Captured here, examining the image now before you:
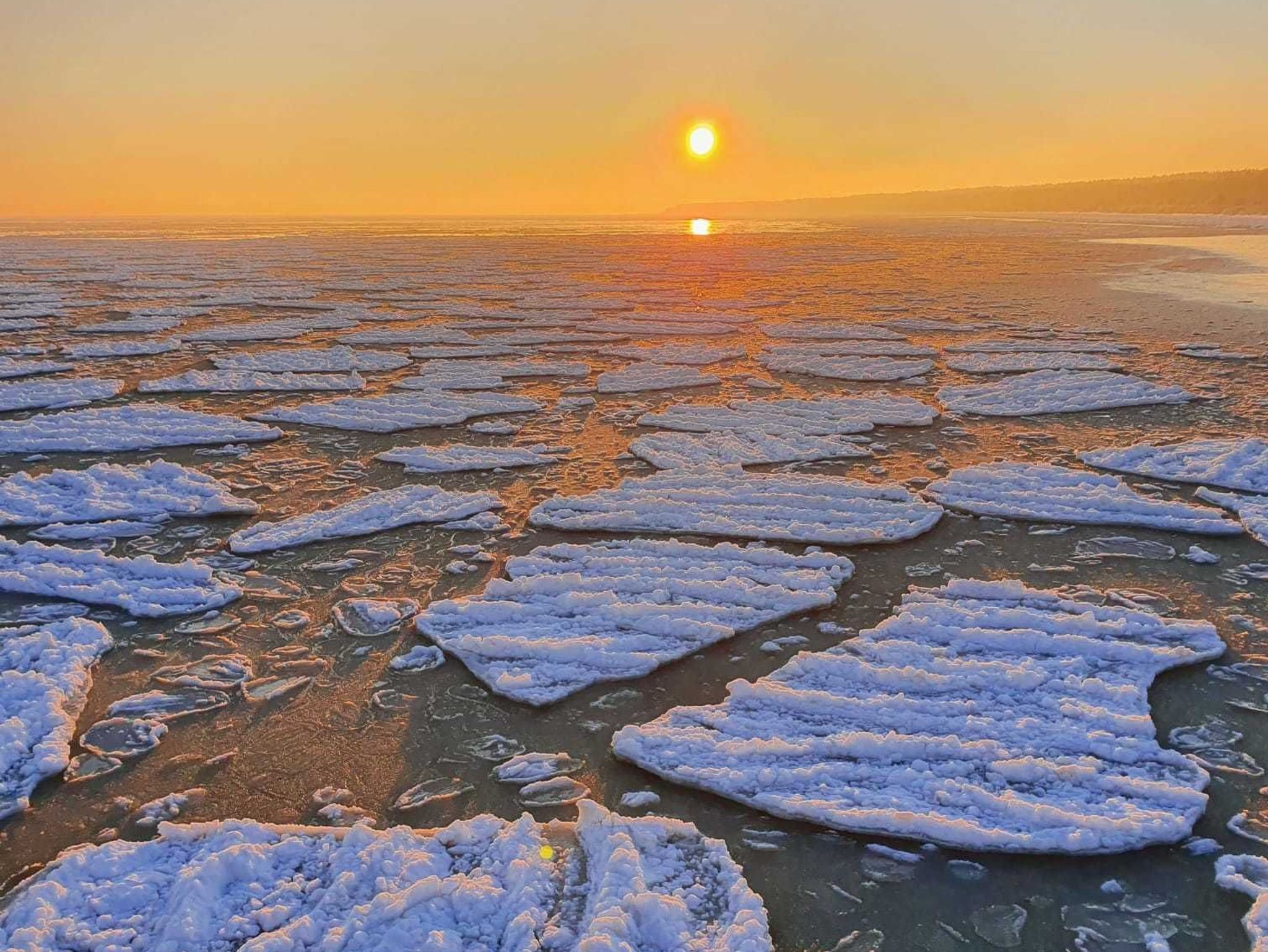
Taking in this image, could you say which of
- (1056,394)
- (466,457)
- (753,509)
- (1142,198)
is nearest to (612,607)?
(753,509)

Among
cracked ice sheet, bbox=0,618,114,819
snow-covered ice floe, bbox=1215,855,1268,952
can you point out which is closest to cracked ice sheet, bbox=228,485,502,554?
cracked ice sheet, bbox=0,618,114,819

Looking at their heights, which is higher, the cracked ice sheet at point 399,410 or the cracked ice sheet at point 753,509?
the cracked ice sheet at point 399,410

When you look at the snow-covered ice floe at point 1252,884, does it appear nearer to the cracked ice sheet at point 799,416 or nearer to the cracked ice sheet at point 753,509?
the cracked ice sheet at point 753,509

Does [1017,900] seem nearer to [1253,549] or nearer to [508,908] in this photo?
[508,908]

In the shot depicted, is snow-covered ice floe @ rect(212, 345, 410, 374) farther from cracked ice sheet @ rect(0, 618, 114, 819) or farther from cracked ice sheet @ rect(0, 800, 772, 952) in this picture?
cracked ice sheet @ rect(0, 800, 772, 952)

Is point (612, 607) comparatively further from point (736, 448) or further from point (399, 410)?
point (399, 410)

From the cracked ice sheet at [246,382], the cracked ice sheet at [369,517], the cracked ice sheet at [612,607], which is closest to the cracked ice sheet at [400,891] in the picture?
the cracked ice sheet at [612,607]

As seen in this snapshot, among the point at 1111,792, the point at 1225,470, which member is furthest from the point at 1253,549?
the point at 1111,792
